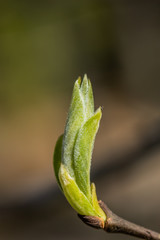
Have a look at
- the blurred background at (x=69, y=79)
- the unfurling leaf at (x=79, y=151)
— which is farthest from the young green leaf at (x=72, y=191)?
the blurred background at (x=69, y=79)

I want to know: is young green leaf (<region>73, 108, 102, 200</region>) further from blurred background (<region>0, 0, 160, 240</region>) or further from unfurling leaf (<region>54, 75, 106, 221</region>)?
blurred background (<region>0, 0, 160, 240</region>)

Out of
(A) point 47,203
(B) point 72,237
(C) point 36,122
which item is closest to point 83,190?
(A) point 47,203

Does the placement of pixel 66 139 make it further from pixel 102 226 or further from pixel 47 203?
pixel 47 203

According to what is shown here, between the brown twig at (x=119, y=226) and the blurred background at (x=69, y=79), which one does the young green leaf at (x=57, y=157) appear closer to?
the brown twig at (x=119, y=226)

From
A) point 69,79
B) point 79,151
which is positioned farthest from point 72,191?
point 69,79

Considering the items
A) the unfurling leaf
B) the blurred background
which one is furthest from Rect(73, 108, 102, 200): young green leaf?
the blurred background
